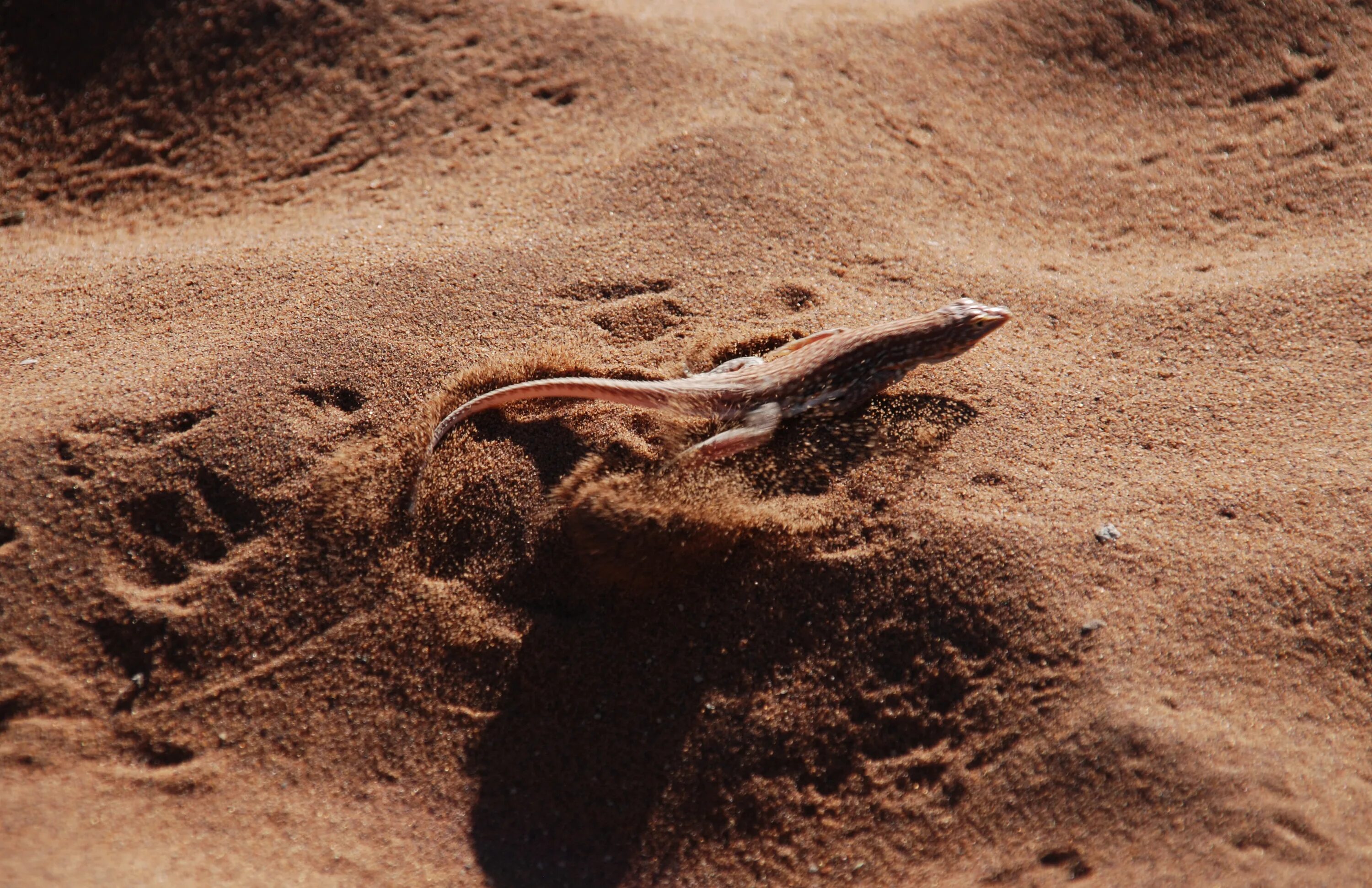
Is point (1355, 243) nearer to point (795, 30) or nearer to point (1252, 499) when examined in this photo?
point (1252, 499)

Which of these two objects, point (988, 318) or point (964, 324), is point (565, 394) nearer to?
point (964, 324)

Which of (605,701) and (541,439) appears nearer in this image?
(605,701)

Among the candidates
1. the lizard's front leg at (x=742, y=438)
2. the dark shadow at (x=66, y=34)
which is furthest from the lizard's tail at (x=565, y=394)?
the dark shadow at (x=66, y=34)

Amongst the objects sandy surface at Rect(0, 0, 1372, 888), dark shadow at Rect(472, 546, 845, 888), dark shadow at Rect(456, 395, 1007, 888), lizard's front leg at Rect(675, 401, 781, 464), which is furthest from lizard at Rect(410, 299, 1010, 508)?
dark shadow at Rect(472, 546, 845, 888)

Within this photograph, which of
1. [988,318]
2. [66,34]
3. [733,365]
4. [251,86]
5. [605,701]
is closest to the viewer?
[605,701]

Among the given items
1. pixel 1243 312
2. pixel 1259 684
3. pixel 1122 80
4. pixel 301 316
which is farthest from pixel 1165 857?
pixel 1122 80

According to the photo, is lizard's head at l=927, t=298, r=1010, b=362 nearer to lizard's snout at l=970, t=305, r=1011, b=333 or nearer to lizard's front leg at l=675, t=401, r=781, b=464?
lizard's snout at l=970, t=305, r=1011, b=333

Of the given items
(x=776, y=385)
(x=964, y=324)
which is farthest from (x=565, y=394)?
(x=964, y=324)

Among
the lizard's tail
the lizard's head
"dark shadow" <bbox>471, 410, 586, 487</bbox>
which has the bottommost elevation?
"dark shadow" <bbox>471, 410, 586, 487</bbox>
